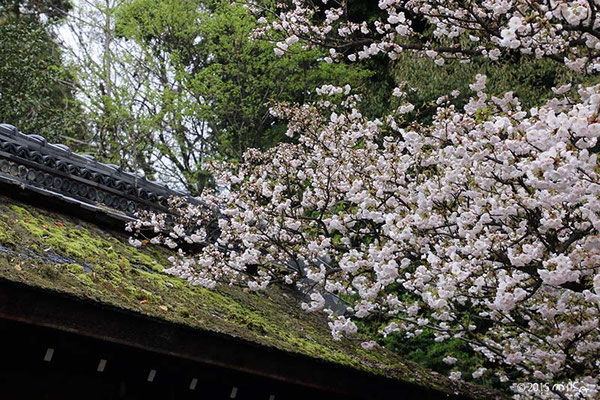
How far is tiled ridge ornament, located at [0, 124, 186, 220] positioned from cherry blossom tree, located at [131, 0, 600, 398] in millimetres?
299

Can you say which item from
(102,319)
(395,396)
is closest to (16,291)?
(102,319)

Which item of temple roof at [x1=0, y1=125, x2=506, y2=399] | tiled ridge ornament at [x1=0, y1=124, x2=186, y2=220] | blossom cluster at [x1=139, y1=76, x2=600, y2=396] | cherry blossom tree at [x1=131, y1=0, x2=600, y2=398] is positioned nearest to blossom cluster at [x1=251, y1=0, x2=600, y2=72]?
cherry blossom tree at [x1=131, y1=0, x2=600, y2=398]

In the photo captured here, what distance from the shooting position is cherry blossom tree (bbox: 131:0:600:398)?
4.29m

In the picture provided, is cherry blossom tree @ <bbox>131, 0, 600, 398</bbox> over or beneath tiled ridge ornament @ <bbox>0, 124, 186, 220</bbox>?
over

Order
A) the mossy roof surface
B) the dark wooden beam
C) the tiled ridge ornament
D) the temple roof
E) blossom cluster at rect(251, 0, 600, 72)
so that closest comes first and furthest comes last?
the dark wooden beam
the mossy roof surface
the temple roof
blossom cluster at rect(251, 0, 600, 72)
the tiled ridge ornament

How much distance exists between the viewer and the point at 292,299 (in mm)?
8336

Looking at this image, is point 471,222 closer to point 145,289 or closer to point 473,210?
point 473,210

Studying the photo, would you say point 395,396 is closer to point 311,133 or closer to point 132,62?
point 311,133

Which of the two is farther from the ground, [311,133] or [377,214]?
[311,133]

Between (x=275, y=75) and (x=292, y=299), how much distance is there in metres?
9.97

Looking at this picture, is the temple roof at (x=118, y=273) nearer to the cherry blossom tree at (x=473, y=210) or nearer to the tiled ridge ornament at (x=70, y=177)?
the tiled ridge ornament at (x=70, y=177)

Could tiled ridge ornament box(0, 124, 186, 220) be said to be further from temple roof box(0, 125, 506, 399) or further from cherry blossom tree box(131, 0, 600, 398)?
cherry blossom tree box(131, 0, 600, 398)

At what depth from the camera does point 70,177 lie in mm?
6152

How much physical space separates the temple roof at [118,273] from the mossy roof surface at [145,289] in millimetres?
13
